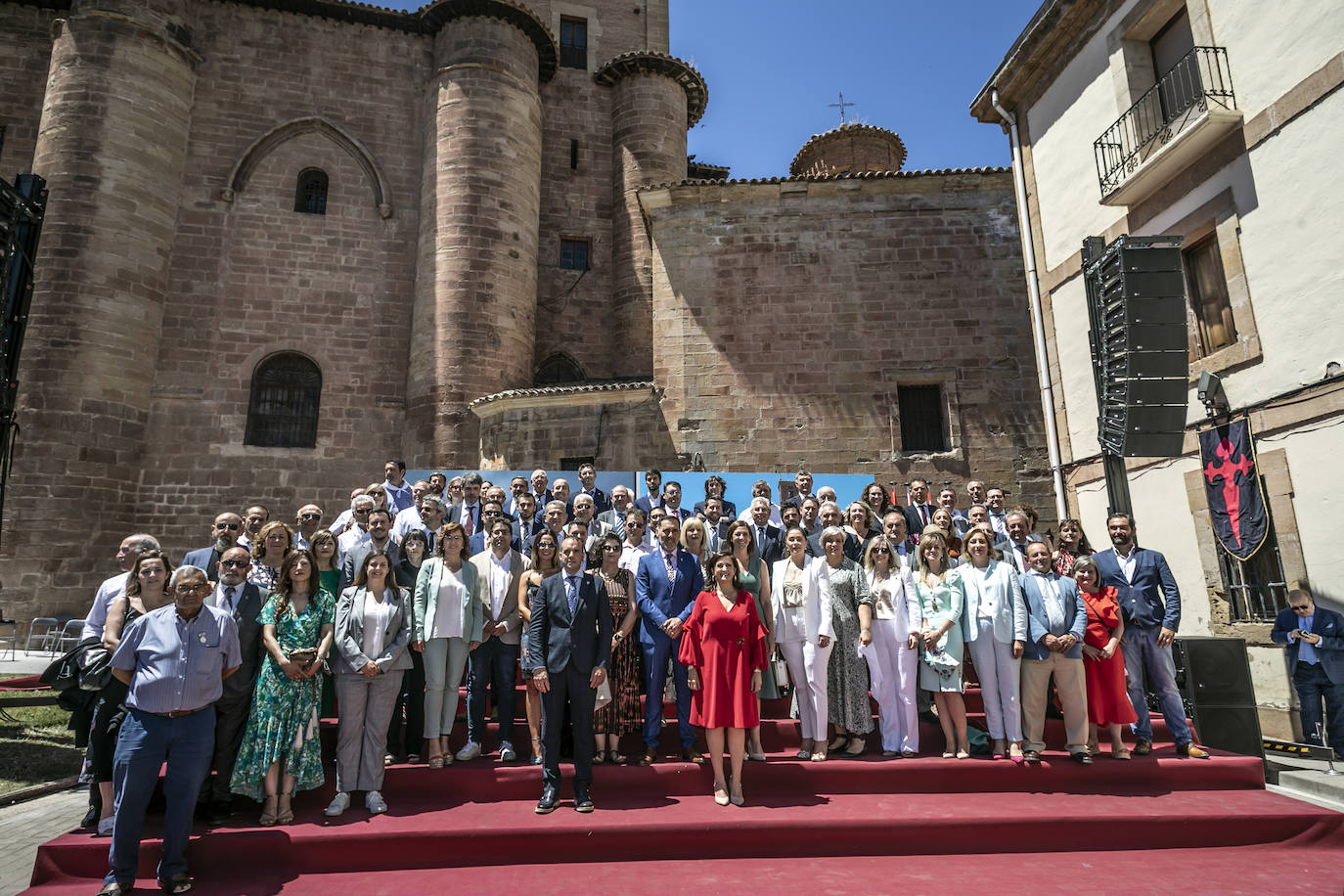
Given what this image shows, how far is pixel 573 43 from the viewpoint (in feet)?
69.9

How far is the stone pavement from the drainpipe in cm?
1231

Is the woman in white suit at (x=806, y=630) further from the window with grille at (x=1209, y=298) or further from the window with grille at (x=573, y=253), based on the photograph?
the window with grille at (x=573, y=253)

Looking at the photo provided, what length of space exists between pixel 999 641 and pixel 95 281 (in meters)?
17.6

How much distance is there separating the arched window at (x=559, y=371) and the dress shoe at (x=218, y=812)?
1408 cm

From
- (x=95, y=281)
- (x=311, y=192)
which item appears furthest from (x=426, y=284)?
(x=95, y=281)

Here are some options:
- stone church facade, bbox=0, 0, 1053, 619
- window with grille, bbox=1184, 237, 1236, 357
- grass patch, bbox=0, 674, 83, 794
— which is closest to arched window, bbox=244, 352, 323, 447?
stone church facade, bbox=0, 0, 1053, 619

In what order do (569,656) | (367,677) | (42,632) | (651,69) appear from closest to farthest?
1. (367,677)
2. (569,656)
3. (42,632)
4. (651,69)

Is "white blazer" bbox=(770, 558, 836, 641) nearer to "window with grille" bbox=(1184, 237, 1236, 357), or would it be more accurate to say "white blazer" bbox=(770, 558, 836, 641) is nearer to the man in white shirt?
the man in white shirt

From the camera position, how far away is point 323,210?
17.9 metres

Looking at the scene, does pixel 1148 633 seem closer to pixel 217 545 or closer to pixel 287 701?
pixel 287 701

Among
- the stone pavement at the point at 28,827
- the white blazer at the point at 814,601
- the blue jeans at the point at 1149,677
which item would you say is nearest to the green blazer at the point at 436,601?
the white blazer at the point at 814,601

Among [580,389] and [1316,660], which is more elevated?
[580,389]

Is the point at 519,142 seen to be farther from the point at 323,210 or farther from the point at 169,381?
the point at 169,381

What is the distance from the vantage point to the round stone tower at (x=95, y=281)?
14.1m
